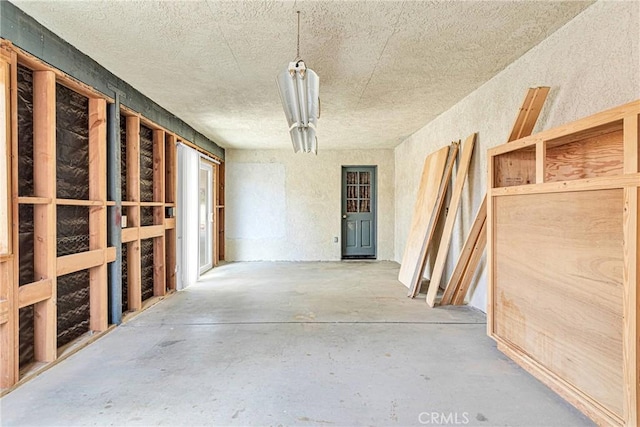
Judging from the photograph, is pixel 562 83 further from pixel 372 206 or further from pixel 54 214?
pixel 372 206

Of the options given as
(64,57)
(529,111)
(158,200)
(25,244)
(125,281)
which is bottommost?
(125,281)

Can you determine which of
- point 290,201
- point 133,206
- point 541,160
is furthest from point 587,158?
point 290,201

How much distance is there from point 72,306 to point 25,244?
0.77 meters

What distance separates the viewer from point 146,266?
4211mm

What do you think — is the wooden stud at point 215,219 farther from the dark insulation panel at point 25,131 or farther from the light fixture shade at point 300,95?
the dark insulation panel at point 25,131

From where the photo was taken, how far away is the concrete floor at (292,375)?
184 cm

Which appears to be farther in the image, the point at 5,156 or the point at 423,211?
the point at 423,211

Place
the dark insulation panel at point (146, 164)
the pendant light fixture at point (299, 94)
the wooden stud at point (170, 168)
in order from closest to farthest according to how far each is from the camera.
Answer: the pendant light fixture at point (299, 94)
the dark insulation panel at point (146, 164)
the wooden stud at point (170, 168)

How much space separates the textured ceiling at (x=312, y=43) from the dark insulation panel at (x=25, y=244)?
1309mm

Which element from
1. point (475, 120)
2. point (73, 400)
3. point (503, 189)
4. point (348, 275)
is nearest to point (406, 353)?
point (503, 189)

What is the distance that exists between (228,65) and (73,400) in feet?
8.87

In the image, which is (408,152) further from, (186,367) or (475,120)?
(186,367)

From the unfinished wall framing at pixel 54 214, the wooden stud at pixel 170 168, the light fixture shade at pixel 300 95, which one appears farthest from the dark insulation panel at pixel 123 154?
the light fixture shade at pixel 300 95

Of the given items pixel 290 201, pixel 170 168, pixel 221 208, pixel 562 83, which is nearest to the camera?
pixel 562 83
